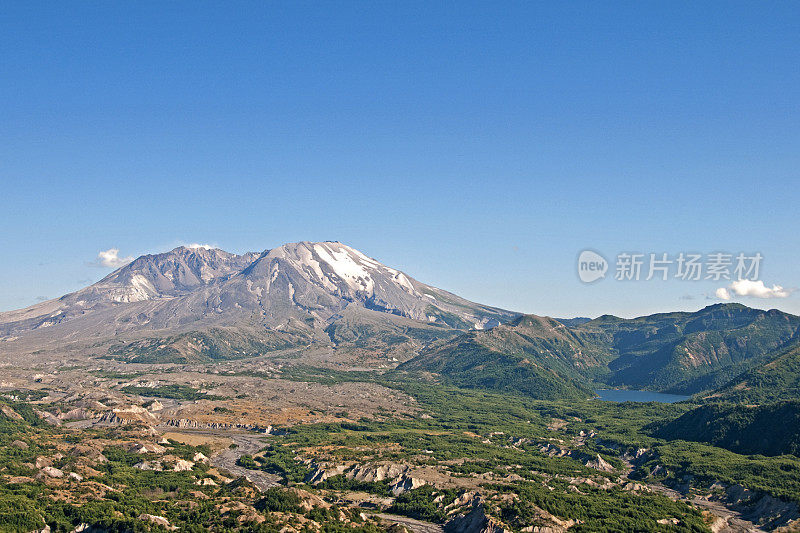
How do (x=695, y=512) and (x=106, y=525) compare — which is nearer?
(x=106, y=525)

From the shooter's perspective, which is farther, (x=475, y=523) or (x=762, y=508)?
(x=762, y=508)

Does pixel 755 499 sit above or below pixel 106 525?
above

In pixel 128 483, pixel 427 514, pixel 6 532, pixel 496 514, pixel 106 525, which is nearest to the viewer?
pixel 6 532

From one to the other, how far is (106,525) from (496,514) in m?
95.1

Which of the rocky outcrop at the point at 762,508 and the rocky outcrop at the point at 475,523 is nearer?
the rocky outcrop at the point at 475,523

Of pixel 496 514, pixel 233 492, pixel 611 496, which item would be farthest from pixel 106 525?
pixel 611 496

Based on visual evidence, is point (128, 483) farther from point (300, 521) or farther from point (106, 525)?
point (300, 521)

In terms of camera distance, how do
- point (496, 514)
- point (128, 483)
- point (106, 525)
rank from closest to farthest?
1. point (106, 525)
2. point (496, 514)
3. point (128, 483)

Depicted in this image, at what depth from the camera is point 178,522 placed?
507 ft

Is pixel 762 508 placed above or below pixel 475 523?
above

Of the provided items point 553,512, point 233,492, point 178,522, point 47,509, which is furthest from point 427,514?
point 47,509

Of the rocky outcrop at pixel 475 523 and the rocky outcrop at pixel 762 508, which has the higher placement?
the rocky outcrop at pixel 762 508

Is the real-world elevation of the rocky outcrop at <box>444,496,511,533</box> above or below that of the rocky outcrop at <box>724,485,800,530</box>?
below

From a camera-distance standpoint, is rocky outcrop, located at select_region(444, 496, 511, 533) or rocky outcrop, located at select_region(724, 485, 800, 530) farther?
rocky outcrop, located at select_region(724, 485, 800, 530)
